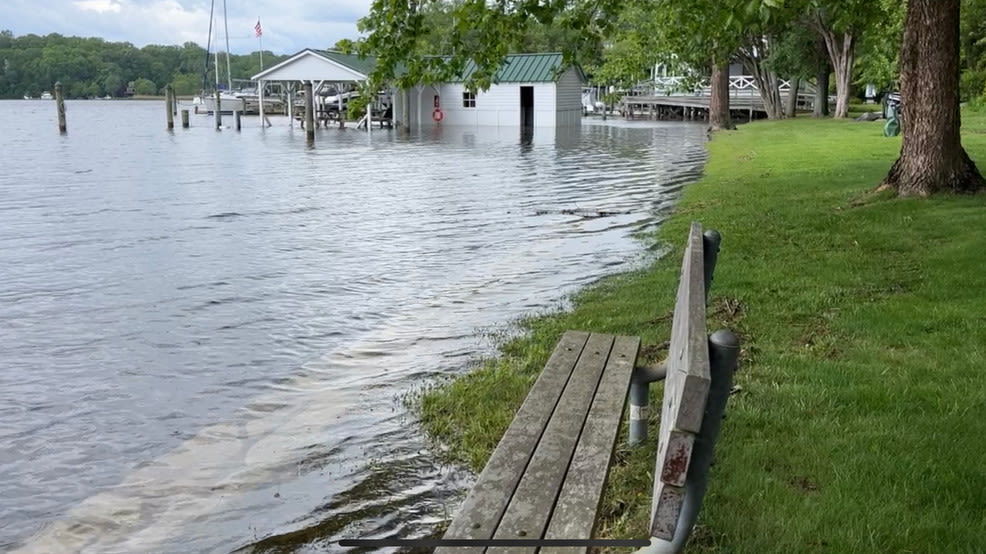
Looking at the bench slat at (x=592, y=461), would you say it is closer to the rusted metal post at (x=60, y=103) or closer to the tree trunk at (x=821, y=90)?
the tree trunk at (x=821, y=90)

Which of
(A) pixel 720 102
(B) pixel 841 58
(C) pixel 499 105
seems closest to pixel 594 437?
(A) pixel 720 102

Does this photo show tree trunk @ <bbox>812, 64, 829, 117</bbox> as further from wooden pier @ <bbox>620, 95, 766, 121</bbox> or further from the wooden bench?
the wooden bench

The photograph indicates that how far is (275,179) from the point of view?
2372 cm

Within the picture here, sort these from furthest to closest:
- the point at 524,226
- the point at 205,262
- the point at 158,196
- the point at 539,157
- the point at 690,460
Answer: the point at 539,157, the point at 158,196, the point at 524,226, the point at 205,262, the point at 690,460

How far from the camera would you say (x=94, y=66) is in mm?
143375

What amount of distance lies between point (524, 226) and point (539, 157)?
16.0 meters

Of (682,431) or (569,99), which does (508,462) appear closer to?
(682,431)

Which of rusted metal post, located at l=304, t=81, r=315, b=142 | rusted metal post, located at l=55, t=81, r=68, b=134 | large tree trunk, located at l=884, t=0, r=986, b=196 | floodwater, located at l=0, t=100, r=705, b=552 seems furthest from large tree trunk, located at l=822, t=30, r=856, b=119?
rusted metal post, located at l=55, t=81, r=68, b=134

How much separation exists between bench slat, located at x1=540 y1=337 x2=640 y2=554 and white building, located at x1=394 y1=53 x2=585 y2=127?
50.5 m

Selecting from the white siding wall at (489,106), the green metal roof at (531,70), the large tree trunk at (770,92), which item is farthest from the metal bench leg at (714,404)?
the white siding wall at (489,106)

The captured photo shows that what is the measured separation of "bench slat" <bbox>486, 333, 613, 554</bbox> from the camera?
3055mm

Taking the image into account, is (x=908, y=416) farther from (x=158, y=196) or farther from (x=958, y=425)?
(x=158, y=196)

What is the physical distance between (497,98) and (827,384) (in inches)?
2058

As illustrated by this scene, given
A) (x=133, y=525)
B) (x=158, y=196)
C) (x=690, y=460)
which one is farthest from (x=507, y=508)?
(x=158, y=196)
